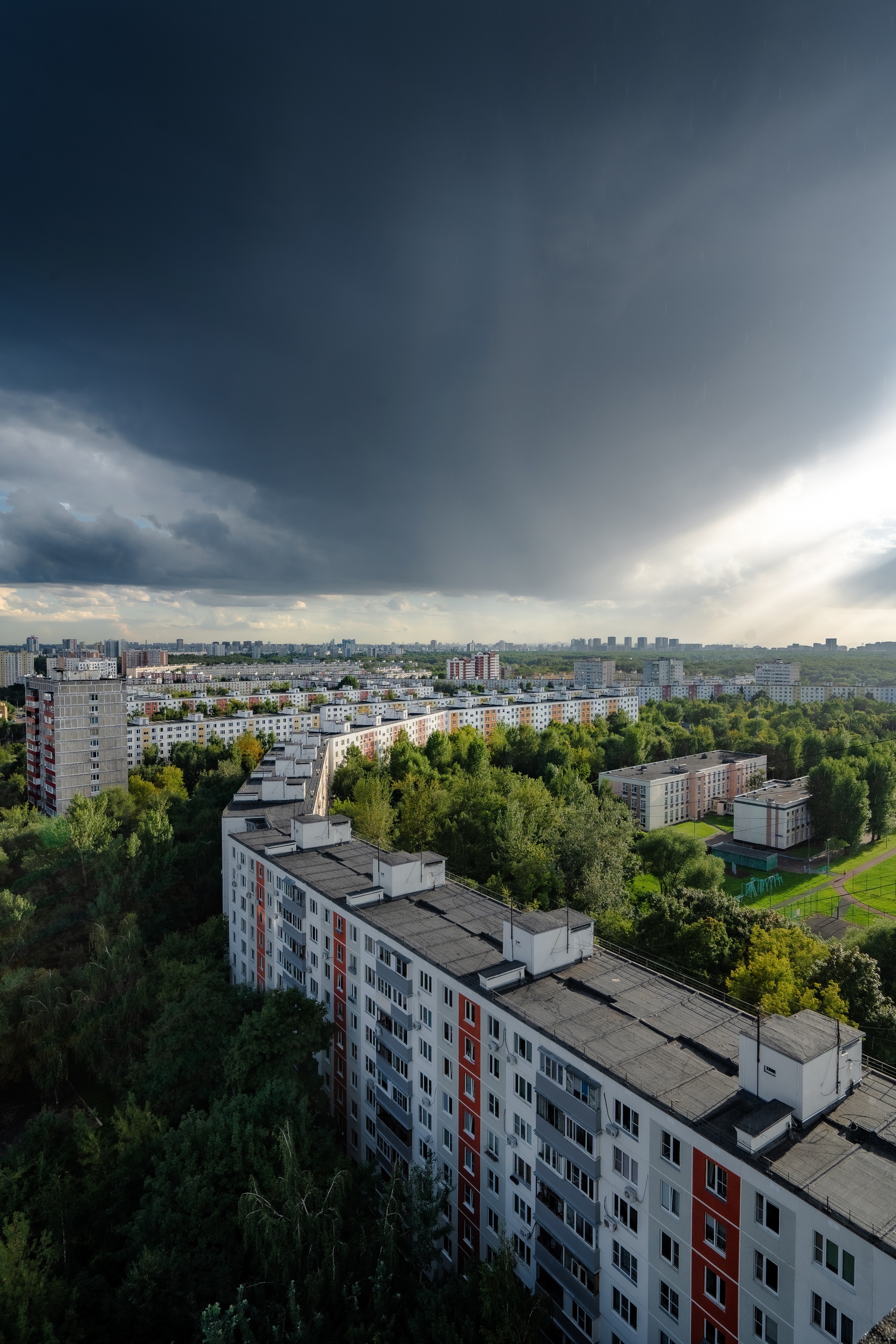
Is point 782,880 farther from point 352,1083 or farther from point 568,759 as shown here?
point 352,1083

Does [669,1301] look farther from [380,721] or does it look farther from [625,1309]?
[380,721]

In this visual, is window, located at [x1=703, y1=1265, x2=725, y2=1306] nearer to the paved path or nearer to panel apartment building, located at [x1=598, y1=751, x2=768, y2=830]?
the paved path

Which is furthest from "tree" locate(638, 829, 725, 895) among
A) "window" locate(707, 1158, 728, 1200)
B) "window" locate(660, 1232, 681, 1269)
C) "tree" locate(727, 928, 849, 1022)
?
"window" locate(707, 1158, 728, 1200)

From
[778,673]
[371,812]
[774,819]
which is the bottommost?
[774,819]

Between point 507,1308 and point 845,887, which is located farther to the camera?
point 845,887

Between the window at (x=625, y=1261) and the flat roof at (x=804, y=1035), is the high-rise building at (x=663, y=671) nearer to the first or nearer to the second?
the flat roof at (x=804, y=1035)

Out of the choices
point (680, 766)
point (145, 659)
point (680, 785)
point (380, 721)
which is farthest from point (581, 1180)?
point (145, 659)

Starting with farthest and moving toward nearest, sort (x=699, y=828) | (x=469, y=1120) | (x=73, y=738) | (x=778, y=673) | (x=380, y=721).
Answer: (x=778, y=673) → (x=380, y=721) → (x=699, y=828) → (x=73, y=738) → (x=469, y=1120)
